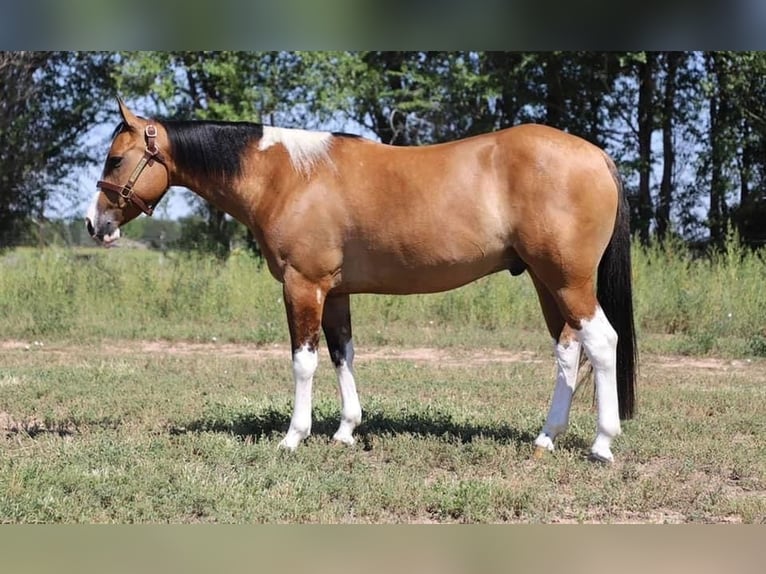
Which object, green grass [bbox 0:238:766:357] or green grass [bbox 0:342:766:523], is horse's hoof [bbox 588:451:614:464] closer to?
green grass [bbox 0:342:766:523]

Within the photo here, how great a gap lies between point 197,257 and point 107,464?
1092 cm

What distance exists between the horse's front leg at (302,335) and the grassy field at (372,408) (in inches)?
7.2

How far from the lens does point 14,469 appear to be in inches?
180

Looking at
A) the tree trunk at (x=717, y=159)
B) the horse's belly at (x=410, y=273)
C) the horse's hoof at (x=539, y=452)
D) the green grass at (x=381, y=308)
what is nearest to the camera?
the horse's hoof at (x=539, y=452)

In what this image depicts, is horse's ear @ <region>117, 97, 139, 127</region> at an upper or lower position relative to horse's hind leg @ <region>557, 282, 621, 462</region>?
upper

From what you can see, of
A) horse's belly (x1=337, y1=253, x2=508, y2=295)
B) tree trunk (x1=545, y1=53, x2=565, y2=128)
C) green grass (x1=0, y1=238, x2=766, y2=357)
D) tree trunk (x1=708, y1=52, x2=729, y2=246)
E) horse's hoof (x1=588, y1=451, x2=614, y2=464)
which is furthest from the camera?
tree trunk (x1=545, y1=53, x2=565, y2=128)

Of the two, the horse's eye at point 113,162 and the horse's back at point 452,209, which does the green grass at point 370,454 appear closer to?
the horse's back at point 452,209

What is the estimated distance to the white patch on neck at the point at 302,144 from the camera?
5.30 meters

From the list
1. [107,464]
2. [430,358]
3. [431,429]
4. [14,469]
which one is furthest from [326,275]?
[430,358]

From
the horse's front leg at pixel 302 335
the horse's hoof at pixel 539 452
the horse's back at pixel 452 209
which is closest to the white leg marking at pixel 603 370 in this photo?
the horse's hoof at pixel 539 452

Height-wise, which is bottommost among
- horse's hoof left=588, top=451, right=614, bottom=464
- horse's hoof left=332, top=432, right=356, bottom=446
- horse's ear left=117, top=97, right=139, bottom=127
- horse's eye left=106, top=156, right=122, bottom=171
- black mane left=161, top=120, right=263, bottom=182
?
horse's hoof left=588, top=451, right=614, bottom=464

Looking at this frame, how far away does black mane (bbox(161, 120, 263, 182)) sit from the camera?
536 cm

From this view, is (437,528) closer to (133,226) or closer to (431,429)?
(431,429)

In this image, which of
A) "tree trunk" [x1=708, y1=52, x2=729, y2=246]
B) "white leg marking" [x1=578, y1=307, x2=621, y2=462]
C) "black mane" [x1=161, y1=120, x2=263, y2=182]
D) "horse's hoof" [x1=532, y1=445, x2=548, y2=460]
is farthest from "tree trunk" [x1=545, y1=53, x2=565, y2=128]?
"horse's hoof" [x1=532, y1=445, x2=548, y2=460]
